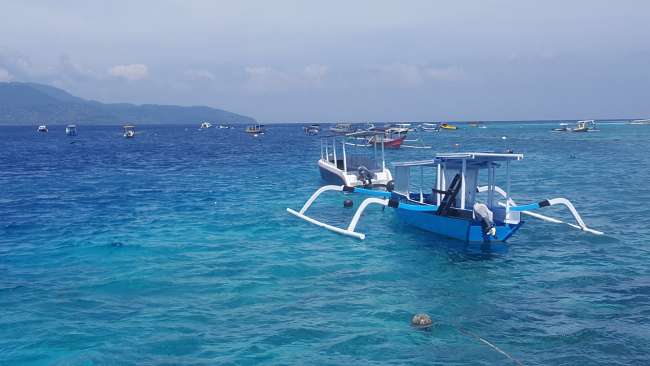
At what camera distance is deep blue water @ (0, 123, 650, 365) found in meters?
12.3

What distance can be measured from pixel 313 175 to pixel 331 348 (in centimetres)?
3694

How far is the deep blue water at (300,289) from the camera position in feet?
40.4

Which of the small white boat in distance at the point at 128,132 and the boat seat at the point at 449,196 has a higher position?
the small white boat in distance at the point at 128,132

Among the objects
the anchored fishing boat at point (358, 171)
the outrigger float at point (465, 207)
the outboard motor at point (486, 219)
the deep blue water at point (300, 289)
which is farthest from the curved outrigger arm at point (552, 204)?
the anchored fishing boat at point (358, 171)

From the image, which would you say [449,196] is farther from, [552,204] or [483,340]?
[483,340]

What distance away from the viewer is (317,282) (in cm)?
1712

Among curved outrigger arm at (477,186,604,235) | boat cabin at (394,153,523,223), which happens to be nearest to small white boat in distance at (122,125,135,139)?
curved outrigger arm at (477,186,604,235)

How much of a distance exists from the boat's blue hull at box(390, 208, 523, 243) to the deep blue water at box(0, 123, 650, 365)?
431 mm

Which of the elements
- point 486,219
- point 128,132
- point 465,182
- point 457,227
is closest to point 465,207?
point 465,182

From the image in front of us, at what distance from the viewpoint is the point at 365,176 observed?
34.6 metres

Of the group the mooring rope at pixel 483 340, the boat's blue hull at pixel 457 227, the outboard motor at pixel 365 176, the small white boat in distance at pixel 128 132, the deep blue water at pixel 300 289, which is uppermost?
the small white boat in distance at pixel 128 132

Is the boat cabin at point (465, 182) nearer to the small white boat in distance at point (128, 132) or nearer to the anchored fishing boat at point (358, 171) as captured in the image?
the anchored fishing boat at point (358, 171)

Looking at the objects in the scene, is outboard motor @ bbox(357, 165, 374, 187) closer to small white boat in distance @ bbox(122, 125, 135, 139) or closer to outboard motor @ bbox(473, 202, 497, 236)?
outboard motor @ bbox(473, 202, 497, 236)

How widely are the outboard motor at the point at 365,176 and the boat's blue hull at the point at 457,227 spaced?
9524 mm
